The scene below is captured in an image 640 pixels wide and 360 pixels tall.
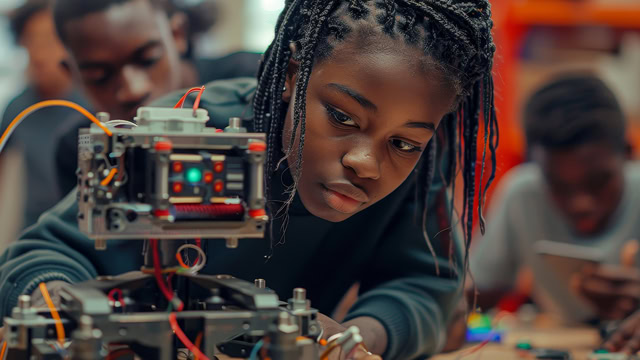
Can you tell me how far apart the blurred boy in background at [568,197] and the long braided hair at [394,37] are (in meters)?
1.24

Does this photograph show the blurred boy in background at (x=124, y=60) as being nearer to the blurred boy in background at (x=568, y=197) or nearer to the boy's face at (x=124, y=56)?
the boy's face at (x=124, y=56)

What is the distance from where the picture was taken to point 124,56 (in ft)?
5.74

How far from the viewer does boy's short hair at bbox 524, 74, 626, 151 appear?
2.47 meters

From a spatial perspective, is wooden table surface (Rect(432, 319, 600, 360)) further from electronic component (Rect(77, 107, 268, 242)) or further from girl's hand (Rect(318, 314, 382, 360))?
electronic component (Rect(77, 107, 268, 242))

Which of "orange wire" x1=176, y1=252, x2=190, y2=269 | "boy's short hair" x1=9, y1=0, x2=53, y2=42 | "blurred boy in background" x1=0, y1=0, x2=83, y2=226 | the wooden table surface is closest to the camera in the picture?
"orange wire" x1=176, y1=252, x2=190, y2=269

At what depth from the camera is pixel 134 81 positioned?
1.72 m

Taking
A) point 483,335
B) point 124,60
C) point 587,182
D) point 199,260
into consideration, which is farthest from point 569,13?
point 199,260

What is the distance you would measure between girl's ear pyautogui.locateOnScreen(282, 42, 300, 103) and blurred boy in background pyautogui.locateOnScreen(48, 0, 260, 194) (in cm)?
53

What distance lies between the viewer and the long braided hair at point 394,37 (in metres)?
1.01

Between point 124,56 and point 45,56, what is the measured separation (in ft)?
2.34

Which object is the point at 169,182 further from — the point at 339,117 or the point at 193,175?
the point at 339,117

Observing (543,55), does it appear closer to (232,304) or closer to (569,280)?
(569,280)

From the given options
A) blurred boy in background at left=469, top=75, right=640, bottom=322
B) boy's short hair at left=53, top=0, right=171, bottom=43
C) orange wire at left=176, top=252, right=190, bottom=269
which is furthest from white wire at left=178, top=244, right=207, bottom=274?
blurred boy in background at left=469, top=75, right=640, bottom=322

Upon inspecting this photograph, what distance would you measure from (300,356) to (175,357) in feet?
0.48
